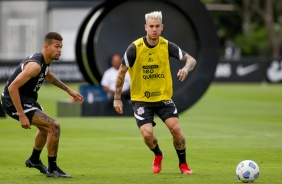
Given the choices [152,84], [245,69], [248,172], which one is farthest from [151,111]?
[245,69]

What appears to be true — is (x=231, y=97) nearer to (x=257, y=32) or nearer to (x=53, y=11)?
(x=53, y=11)

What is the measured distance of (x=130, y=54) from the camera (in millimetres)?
13117

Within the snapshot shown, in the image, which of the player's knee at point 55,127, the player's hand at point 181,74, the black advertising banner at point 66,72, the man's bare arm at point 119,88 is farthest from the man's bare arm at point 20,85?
the black advertising banner at point 66,72

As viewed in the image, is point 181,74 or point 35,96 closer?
point 181,74

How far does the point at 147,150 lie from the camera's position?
16.5 m

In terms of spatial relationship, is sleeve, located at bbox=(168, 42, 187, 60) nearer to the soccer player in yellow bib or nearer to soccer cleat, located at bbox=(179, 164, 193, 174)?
the soccer player in yellow bib

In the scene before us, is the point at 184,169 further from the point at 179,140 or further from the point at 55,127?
the point at 55,127

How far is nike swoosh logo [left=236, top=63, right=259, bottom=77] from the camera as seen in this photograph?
4841cm

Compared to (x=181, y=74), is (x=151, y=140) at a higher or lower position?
lower

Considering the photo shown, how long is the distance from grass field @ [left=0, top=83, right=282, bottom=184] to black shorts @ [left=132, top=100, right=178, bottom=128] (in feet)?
2.50

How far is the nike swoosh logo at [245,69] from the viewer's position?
48406 mm

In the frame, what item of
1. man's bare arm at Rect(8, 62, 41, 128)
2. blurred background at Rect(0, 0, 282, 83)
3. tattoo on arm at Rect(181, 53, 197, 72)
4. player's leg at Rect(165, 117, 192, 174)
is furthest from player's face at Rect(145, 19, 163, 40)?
blurred background at Rect(0, 0, 282, 83)

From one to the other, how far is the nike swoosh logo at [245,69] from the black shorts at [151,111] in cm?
3542

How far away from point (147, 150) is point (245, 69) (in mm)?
32590
